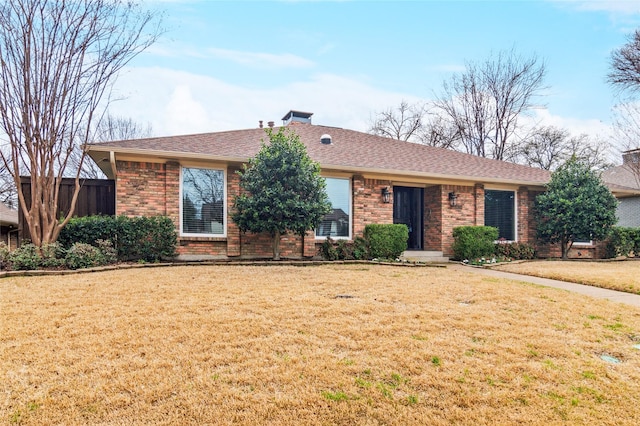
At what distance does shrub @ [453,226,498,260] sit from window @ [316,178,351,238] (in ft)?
11.2

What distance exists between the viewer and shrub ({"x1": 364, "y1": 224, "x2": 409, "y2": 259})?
1042 centimetres

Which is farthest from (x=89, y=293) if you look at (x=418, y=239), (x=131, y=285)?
(x=418, y=239)

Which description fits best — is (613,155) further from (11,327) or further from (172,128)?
(172,128)

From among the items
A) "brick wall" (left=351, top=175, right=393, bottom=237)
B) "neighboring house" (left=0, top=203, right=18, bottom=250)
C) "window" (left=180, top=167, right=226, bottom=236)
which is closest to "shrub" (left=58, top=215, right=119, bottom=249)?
"window" (left=180, top=167, right=226, bottom=236)

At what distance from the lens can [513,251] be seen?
12.3m

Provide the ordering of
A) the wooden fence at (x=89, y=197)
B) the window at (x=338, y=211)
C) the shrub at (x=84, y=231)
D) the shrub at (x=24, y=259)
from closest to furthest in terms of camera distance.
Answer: the shrub at (x=24, y=259)
the shrub at (x=84, y=231)
the wooden fence at (x=89, y=197)
the window at (x=338, y=211)

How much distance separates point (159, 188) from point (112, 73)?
2869 mm

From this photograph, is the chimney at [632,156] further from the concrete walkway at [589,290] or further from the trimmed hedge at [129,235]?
the trimmed hedge at [129,235]

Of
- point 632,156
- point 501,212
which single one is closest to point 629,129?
point 632,156

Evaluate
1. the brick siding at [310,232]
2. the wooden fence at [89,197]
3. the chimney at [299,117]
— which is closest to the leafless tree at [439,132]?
the chimney at [299,117]

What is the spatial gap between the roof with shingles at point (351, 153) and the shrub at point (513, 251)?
2.09 meters

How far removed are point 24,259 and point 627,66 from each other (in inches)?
893

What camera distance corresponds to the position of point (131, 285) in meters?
6.00

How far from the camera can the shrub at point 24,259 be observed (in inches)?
281
